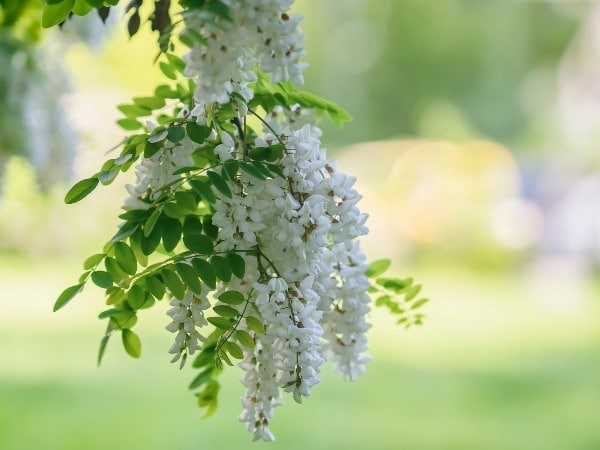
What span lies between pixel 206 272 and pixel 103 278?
12 centimetres

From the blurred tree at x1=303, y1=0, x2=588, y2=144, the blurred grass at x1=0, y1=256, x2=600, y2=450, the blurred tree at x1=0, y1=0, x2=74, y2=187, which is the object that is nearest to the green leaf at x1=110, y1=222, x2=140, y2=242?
the blurred tree at x1=0, y1=0, x2=74, y2=187

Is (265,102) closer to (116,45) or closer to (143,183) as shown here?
(143,183)

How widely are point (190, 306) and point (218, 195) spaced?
116 mm

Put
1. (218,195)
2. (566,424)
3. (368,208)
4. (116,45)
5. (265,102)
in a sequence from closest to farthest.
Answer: (218,195) → (265,102) → (566,424) → (368,208) → (116,45)

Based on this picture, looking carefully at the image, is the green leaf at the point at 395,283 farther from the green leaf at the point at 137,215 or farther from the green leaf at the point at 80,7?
the green leaf at the point at 80,7

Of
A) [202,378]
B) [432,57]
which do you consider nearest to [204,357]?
[202,378]

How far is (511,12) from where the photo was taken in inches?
469

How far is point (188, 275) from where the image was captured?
92 cm

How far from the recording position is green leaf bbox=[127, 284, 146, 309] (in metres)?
0.96

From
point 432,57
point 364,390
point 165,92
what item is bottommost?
point 165,92

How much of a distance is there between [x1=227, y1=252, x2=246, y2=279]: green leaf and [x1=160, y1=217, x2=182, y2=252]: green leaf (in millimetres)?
57

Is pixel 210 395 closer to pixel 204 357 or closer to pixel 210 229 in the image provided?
pixel 204 357

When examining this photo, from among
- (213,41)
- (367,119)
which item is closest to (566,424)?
(213,41)

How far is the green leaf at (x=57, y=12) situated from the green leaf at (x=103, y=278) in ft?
0.81
